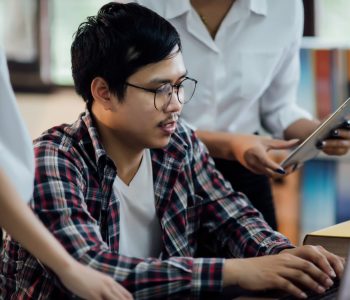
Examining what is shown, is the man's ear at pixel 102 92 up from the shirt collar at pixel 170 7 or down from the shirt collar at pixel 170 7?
down

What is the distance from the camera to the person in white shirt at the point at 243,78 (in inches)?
76.5

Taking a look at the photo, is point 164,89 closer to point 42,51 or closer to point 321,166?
point 321,166

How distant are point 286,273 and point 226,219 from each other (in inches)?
15.5

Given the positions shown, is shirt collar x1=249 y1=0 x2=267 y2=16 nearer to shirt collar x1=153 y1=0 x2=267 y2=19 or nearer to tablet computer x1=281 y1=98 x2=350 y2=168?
shirt collar x1=153 y1=0 x2=267 y2=19

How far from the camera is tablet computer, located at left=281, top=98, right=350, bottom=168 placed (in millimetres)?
1660

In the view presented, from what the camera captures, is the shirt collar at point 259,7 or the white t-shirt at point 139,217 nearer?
the white t-shirt at point 139,217

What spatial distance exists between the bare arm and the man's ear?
44 centimetres

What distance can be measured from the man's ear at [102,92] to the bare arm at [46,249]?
44 centimetres

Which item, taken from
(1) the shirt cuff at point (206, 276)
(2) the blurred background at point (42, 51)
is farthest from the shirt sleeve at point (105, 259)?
(2) the blurred background at point (42, 51)

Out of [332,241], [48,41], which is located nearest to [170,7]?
[332,241]

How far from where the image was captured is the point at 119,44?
4.94ft

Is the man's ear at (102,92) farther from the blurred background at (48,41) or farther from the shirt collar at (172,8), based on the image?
the blurred background at (48,41)

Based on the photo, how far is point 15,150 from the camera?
1.20 metres

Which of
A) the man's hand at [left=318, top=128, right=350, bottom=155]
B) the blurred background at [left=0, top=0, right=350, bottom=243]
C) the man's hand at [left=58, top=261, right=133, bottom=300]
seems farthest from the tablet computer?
the blurred background at [left=0, top=0, right=350, bottom=243]
